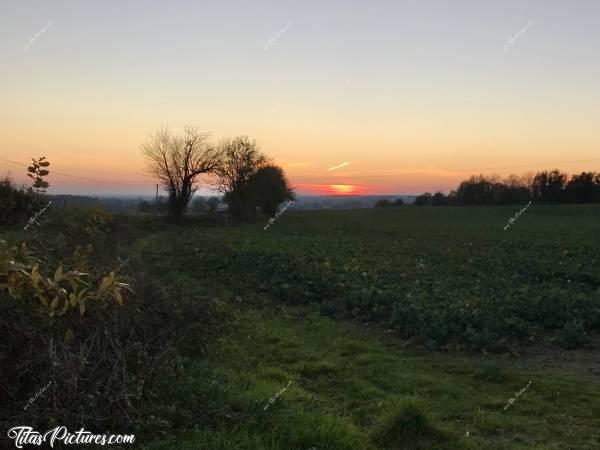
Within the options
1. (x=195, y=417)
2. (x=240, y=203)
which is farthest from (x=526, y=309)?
(x=240, y=203)

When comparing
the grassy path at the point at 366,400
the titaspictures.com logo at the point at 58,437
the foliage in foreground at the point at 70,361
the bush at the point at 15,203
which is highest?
the bush at the point at 15,203

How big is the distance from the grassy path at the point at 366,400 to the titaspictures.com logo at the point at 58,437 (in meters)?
0.35

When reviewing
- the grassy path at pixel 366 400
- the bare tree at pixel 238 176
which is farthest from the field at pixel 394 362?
the bare tree at pixel 238 176

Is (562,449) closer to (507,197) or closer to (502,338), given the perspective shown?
(502,338)

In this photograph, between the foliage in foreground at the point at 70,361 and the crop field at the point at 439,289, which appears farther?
the crop field at the point at 439,289

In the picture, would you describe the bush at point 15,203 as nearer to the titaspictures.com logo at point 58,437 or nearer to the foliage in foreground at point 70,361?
the foliage in foreground at point 70,361

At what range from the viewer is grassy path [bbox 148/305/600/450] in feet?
15.6

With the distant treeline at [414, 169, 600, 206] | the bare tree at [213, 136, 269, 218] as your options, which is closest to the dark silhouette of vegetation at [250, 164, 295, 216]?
the bare tree at [213, 136, 269, 218]

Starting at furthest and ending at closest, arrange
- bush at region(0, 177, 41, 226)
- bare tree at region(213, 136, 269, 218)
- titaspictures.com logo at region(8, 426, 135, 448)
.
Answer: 1. bare tree at region(213, 136, 269, 218)
2. bush at region(0, 177, 41, 226)
3. titaspictures.com logo at region(8, 426, 135, 448)

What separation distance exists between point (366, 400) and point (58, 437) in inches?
146

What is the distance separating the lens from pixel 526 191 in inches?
4065

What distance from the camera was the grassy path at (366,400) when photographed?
15.6 feet

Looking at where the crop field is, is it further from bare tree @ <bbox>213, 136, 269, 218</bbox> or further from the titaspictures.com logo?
bare tree @ <bbox>213, 136, 269, 218</bbox>

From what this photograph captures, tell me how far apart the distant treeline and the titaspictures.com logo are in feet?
345
